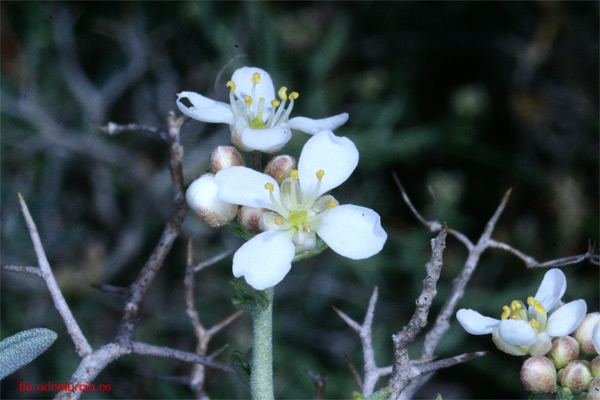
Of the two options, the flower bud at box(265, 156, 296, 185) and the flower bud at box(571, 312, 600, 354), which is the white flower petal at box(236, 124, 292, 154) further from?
the flower bud at box(571, 312, 600, 354)

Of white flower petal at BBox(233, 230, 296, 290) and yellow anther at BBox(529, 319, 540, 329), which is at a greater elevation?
white flower petal at BBox(233, 230, 296, 290)

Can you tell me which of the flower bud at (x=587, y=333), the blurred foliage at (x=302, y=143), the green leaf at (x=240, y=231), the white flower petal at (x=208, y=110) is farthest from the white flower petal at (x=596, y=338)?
the blurred foliage at (x=302, y=143)

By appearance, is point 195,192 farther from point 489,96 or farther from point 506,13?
point 506,13

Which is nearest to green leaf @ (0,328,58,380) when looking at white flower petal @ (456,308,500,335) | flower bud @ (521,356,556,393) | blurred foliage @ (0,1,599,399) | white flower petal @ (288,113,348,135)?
white flower petal @ (288,113,348,135)

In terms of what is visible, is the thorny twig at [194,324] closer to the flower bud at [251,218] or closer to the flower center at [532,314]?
Answer: the flower bud at [251,218]

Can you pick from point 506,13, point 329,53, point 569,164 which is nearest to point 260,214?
point 329,53

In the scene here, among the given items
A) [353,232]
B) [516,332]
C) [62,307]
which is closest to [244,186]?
[353,232]
